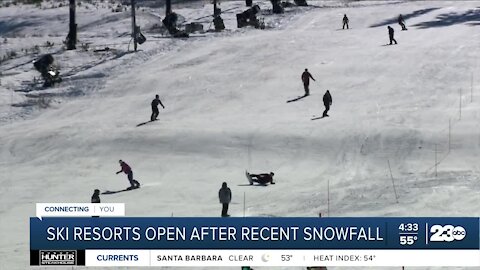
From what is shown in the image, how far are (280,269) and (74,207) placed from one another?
6.91 meters

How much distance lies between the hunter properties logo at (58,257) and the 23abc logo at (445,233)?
6.35m

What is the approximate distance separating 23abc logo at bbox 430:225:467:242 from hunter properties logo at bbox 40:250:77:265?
6.35 meters

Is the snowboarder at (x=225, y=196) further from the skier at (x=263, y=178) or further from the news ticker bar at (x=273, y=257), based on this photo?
the news ticker bar at (x=273, y=257)

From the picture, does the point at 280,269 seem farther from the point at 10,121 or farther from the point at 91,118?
the point at 10,121

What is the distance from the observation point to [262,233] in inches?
648

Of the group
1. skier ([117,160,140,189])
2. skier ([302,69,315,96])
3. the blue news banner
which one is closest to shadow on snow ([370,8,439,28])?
skier ([302,69,315,96])

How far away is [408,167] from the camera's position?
29.0m

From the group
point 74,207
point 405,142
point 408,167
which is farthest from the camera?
point 405,142

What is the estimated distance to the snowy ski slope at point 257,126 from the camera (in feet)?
86.5

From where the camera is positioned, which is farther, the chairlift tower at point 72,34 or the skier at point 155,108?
the chairlift tower at point 72,34

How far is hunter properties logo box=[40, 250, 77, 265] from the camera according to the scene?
57.0ft

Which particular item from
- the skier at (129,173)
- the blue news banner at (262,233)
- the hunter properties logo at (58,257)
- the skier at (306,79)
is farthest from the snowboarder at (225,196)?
the skier at (306,79)

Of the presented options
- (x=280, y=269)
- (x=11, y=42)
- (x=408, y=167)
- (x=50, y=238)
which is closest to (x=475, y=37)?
(x=408, y=167)

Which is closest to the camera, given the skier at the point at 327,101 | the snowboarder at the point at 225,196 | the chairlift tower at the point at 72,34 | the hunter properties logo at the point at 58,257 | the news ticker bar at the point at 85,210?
the hunter properties logo at the point at 58,257
